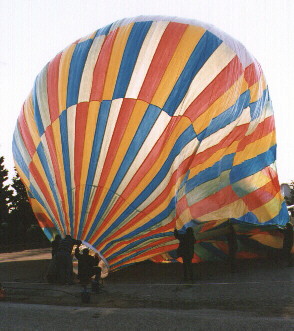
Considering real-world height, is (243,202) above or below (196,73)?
below

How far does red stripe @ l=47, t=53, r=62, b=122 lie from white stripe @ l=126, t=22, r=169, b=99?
161 cm

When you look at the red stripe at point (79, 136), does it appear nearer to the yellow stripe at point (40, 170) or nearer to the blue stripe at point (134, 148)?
the blue stripe at point (134, 148)

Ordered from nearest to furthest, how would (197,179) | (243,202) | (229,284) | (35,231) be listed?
(229,284) < (197,179) < (243,202) < (35,231)

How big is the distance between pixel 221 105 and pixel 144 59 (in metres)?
1.70

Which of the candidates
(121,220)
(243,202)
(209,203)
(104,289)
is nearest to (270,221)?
(243,202)

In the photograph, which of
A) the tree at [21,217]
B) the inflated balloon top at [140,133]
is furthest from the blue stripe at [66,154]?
the tree at [21,217]

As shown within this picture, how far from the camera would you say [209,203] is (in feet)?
28.3

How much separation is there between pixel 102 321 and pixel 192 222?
169 inches

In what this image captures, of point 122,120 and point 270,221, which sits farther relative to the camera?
point 270,221

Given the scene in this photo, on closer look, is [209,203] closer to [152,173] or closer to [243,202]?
[243,202]

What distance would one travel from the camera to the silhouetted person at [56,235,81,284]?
732 cm

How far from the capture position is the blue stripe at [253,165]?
358 inches

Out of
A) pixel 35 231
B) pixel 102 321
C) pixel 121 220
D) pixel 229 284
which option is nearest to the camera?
pixel 102 321

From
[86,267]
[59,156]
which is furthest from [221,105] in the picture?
[86,267]
